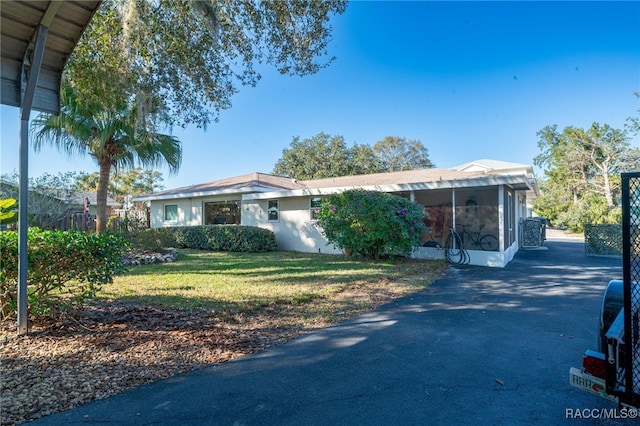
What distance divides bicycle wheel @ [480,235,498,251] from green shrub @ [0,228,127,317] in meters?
10.1

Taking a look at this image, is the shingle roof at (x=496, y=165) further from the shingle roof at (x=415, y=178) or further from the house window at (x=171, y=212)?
the house window at (x=171, y=212)

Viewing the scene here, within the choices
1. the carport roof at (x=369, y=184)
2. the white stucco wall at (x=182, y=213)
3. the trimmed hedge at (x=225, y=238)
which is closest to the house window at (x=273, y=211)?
the carport roof at (x=369, y=184)

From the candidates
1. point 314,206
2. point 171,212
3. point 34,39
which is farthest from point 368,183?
point 34,39

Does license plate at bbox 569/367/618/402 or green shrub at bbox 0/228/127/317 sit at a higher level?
green shrub at bbox 0/228/127/317

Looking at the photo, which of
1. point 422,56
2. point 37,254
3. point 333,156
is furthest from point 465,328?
point 333,156

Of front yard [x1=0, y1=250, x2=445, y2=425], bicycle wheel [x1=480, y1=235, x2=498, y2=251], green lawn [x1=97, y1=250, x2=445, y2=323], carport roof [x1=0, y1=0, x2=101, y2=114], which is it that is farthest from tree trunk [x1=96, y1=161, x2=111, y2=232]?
bicycle wheel [x1=480, y1=235, x2=498, y2=251]

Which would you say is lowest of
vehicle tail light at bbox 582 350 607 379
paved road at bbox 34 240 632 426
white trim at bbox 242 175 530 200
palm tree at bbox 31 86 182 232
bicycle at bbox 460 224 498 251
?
paved road at bbox 34 240 632 426

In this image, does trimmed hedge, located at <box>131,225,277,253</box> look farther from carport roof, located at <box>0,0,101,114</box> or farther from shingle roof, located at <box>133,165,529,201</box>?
carport roof, located at <box>0,0,101,114</box>

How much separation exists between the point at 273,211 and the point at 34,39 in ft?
40.4

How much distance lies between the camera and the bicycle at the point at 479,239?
35.5ft

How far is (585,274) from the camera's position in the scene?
9.20 meters

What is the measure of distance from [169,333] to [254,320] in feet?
3.78

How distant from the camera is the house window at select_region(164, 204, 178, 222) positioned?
19.5 m

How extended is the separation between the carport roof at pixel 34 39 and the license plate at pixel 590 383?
4924mm
